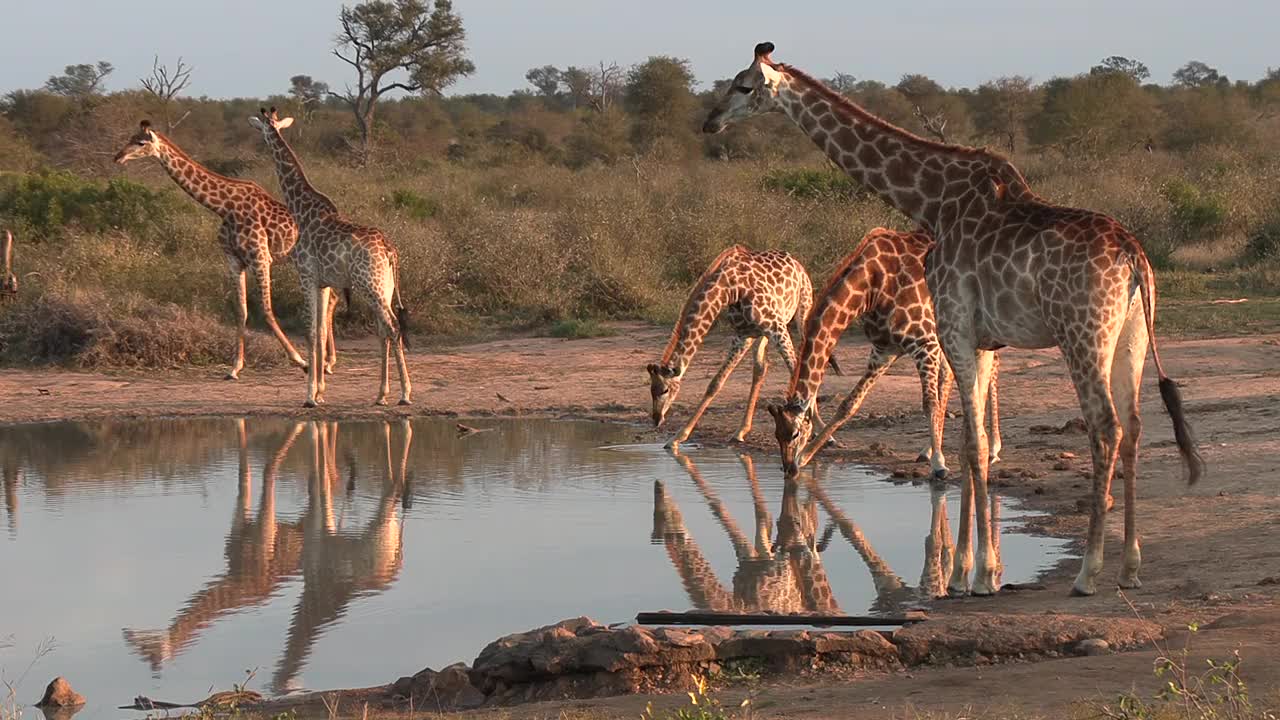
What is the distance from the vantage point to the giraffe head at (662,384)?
12.1m

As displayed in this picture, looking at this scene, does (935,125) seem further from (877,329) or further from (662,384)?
(877,329)

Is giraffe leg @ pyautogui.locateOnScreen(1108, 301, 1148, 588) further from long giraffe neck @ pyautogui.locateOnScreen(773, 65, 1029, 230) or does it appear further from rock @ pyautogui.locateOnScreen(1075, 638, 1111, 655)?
rock @ pyautogui.locateOnScreen(1075, 638, 1111, 655)

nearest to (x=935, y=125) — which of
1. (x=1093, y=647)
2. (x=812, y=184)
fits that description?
(x=812, y=184)

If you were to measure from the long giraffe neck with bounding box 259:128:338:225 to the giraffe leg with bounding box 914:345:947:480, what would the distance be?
6.31 metres

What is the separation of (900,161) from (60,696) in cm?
485

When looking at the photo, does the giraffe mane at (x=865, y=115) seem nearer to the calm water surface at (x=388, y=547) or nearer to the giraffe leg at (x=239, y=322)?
the calm water surface at (x=388, y=547)

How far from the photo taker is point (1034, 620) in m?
Answer: 6.18

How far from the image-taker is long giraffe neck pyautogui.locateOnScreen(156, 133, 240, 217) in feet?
52.9

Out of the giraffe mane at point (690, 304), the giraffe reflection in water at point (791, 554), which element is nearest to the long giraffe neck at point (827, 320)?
the giraffe reflection in water at point (791, 554)

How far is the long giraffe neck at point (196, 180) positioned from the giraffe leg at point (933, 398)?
8277 mm

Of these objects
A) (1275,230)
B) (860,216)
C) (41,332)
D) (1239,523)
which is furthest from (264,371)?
(1275,230)

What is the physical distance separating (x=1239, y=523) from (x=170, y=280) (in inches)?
548

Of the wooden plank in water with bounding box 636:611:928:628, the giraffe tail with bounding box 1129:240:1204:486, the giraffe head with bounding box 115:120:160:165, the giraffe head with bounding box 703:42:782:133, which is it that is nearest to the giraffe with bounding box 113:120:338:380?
the giraffe head with bounding box 115:120:160:165

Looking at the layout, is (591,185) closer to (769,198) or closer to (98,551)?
(769,198)
